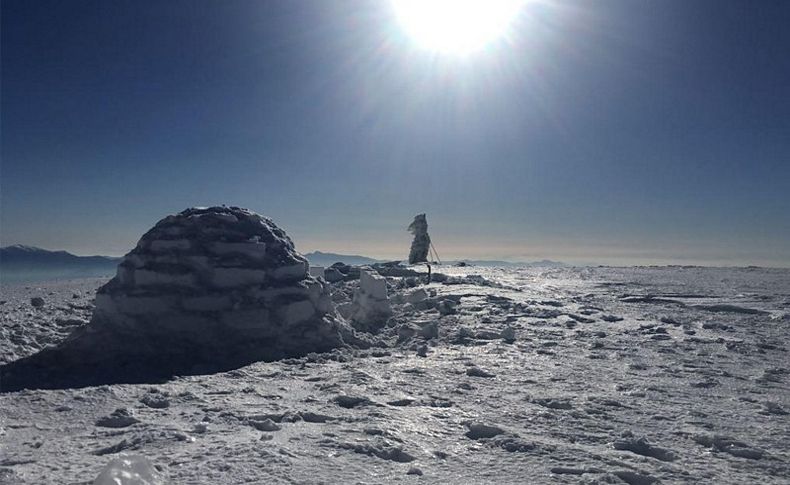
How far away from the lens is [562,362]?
917 centimetres

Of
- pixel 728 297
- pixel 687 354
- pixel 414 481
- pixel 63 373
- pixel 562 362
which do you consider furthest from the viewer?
pixel 728 297

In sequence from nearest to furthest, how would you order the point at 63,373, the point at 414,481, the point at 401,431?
the point at 414,481 → the point at 401,431 → the point at 63,373

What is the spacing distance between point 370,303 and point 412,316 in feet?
3.80

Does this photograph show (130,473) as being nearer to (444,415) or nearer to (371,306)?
(444,415)

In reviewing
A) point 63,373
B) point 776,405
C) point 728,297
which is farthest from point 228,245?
point 728,297

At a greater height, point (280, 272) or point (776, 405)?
point (280, 272)

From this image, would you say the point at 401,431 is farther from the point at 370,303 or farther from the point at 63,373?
the point at 370,303

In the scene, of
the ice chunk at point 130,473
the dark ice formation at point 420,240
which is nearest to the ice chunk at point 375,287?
the ice chunk at point 130,473

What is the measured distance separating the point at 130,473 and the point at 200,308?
5666 mm

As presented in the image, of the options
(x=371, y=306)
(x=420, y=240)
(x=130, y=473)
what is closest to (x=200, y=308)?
(x=371, y=306)

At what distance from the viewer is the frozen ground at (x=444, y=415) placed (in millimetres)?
4543

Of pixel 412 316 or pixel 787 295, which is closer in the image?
pixel 412 316

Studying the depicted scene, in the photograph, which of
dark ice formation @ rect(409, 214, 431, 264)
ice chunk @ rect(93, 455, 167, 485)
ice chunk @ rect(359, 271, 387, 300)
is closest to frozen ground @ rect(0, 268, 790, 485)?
ice chunk @ rect(93, 455, 167, 485)

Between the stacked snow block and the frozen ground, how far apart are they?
1.69 m
